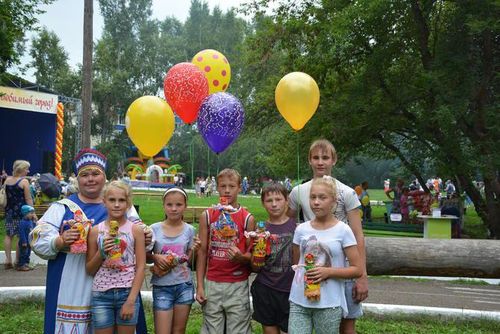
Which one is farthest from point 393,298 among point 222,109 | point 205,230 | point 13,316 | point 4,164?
point 4,164

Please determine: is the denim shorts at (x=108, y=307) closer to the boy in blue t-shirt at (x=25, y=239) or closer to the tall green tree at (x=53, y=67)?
the boy in blue t-shirt at (x=25, y=239)

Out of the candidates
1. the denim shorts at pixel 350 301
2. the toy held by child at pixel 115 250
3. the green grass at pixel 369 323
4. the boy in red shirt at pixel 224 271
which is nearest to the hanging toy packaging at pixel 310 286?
the denim shorts at pixel 350 301

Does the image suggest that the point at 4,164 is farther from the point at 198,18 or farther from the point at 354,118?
the point at 198,18

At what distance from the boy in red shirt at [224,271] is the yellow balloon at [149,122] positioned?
7.86 ft

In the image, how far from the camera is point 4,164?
27.1 metres

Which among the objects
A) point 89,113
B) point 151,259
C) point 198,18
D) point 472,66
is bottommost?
point 151,259

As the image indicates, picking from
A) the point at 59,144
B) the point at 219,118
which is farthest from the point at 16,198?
the point at 59,144

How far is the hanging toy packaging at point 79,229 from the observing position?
3.12m

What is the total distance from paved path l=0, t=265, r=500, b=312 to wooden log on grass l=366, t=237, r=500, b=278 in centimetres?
209

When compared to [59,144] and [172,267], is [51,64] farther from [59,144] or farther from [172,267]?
[172,267]

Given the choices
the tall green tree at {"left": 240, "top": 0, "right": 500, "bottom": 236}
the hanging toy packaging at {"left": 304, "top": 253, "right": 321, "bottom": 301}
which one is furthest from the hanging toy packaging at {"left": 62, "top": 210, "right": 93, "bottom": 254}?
the tall green tree at {"left": 240, "top": 0, "right": 500, "bottom": 236}

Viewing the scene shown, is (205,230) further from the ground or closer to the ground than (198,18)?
closer to the ground

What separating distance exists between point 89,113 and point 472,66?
26.4 feet

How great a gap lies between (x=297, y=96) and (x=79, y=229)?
2.92 meters
